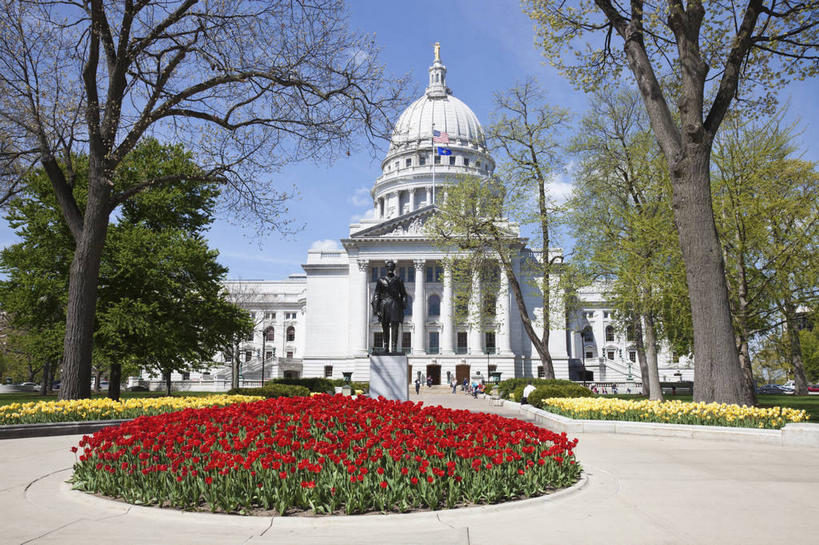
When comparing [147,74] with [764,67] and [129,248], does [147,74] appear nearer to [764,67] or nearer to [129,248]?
[129,248]

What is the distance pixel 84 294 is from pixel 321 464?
38.2 ft

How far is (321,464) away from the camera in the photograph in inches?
261

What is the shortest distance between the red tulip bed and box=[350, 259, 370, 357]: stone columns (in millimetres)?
59946

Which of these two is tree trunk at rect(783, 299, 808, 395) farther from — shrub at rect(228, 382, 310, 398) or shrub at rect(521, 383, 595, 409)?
shrub at rect(228, 382, 310, 398)

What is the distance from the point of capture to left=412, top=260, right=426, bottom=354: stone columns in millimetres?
68375

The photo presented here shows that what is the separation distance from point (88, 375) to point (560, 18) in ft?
53.2

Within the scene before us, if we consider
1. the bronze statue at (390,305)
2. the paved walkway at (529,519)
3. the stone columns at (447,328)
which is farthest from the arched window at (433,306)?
the paved walkway at (529,519)

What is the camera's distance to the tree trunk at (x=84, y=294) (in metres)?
15.2

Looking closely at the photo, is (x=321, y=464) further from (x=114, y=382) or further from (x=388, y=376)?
(x=114, y=382)

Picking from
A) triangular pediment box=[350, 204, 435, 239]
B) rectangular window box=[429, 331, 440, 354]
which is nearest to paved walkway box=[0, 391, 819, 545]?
rectangular window box=[429, 331, 440, 354]

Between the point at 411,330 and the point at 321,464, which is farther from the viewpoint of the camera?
the point at 411,330

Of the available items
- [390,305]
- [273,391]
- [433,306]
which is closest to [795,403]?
[390,305]

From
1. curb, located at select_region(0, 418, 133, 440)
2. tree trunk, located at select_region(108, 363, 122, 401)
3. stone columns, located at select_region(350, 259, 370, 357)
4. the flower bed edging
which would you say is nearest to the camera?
the flower bed edging

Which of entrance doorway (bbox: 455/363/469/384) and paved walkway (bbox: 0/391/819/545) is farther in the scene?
entrance doorway (bbox: 455/363/469/384)
